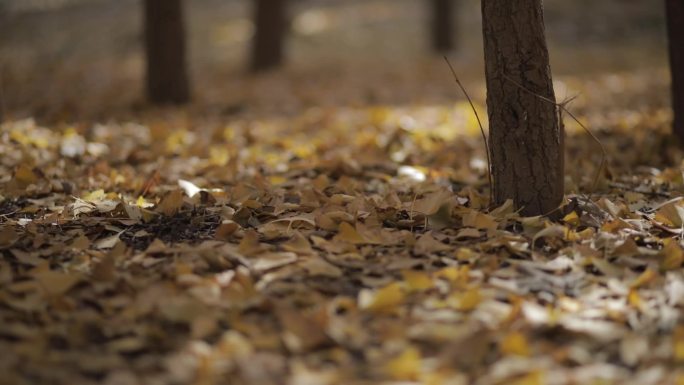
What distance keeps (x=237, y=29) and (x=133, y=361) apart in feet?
39.0

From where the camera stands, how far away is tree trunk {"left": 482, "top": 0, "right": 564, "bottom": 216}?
2609 millimetres

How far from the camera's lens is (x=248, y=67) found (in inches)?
356

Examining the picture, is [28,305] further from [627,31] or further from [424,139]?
[627,31]

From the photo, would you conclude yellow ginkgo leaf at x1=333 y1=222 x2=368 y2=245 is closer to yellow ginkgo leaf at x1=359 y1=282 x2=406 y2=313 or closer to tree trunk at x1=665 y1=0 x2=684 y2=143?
yellow ginkgo leaf at x1=359 y1=282 x2=406 y2=313

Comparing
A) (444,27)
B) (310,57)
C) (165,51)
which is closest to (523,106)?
(165,51)

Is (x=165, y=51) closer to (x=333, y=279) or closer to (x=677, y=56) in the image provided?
(x=677, y=56)

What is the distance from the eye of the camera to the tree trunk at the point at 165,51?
5992 millimetres

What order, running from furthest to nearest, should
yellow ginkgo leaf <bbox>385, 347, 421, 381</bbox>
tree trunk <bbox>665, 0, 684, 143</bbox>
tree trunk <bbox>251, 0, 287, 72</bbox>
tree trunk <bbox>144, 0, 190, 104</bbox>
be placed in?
tree trunk <bbox>251, 0, 287, 72</bbox>, tree trunk <bbox>144, 0, 190, 104</bbox>, tree trunk <bbox>665, 0, 684, 143</bbox>, yellow ginkgo leaf <bbox>385, 347, 421, 381</bbox>

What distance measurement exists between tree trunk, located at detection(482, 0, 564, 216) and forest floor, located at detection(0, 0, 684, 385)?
0.15 m

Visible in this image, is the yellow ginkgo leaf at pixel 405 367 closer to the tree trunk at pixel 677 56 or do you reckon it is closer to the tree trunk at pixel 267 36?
the tree trunk at pixel 677 56

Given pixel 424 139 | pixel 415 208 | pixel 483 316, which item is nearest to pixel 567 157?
pixel 424 139

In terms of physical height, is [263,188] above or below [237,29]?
below

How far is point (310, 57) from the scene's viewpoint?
10.3 metres

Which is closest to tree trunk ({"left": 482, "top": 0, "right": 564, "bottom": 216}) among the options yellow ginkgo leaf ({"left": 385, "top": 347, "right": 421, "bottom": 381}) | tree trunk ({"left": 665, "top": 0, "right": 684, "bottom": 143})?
yellow ginkgo leaf ({"left": 385, "top": 347, "right": 421, "bottom": 381})
